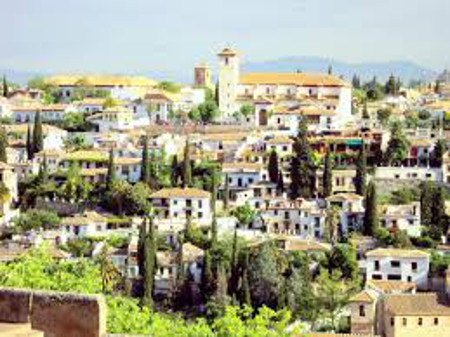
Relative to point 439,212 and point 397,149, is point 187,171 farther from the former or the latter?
point 439,212

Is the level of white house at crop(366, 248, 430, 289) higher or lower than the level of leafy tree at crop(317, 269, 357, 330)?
higher

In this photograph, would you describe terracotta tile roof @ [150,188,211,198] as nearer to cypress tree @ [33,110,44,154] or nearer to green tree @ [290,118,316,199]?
green tree @ [290,118,316,199]

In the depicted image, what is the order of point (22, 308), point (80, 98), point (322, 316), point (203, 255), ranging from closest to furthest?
point (22, 308) < point (322, 316) < point (203, 255) < point (80, 98)

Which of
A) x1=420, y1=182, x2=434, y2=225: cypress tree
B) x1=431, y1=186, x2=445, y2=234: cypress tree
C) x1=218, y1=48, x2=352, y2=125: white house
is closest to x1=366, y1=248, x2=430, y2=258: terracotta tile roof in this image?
x1=431, y1=186, x2=445, y2=234: cypress tree

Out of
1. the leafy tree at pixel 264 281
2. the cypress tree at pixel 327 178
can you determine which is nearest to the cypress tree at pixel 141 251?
the leafy tree at pixel 264 281

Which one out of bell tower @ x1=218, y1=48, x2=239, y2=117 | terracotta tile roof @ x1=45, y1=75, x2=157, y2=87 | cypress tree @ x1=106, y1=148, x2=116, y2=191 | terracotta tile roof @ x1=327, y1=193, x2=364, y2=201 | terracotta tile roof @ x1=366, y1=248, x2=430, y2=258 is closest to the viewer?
terracotta tile roof @ x1=366, y1=248, x2=430, y2=258

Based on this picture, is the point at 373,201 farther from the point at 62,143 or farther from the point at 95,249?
the point at 62,143

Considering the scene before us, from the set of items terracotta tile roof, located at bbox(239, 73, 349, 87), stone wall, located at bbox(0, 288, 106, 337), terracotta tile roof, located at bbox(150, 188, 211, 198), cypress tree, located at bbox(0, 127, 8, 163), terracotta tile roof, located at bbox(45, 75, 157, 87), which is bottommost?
terracotta tile roof, located at bbox(150, 188, 211, 198)

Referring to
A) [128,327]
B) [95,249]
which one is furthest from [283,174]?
[128,327]
